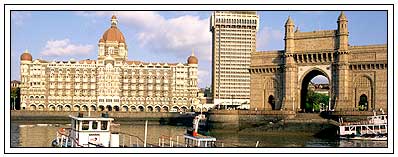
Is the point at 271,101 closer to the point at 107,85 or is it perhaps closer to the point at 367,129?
the point at 367,129

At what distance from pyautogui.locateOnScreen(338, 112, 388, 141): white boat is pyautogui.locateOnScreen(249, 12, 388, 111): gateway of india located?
6532mm

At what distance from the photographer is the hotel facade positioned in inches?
3334

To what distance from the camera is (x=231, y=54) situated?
342ft

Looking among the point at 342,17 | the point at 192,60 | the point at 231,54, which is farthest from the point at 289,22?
the point at 231,54

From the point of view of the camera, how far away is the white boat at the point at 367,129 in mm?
38750

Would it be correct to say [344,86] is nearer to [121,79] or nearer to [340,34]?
[340,34]

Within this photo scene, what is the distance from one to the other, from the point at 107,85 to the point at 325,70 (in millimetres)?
43410

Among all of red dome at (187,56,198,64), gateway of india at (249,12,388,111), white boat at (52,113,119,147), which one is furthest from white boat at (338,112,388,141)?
red dome at (187,56,198,64)

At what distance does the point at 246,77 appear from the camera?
104938 millimetres

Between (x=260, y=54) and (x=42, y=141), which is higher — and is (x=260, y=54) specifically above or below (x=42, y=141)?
above
